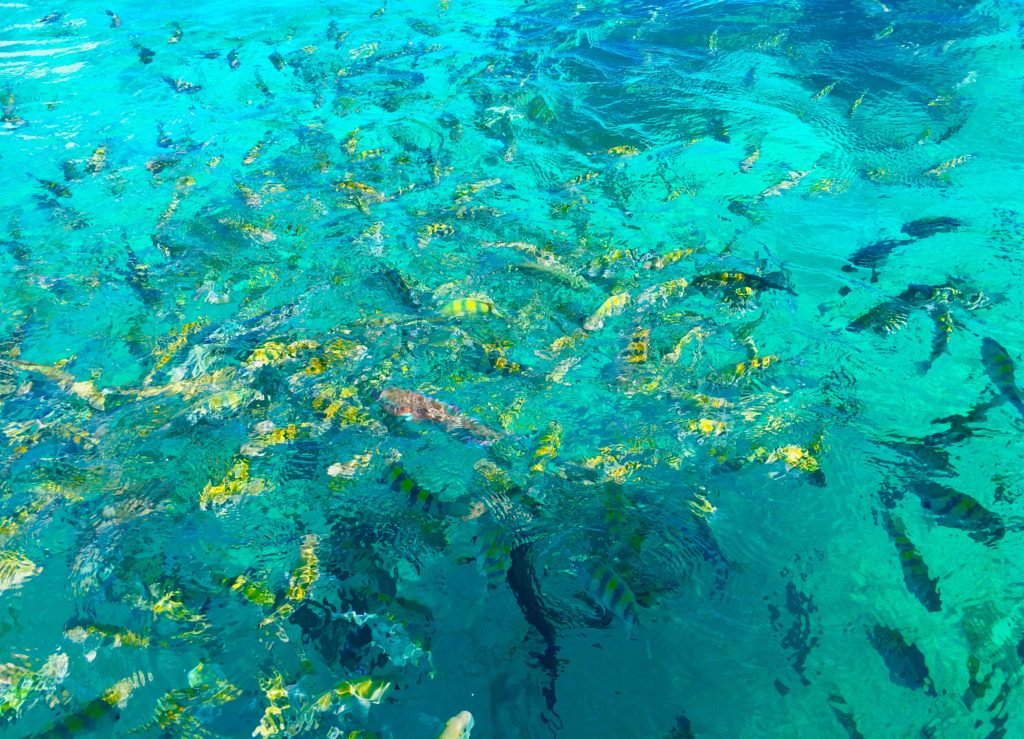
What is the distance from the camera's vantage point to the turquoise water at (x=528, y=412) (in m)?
3.77

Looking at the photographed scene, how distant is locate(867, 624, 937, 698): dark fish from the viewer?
3.71 metres

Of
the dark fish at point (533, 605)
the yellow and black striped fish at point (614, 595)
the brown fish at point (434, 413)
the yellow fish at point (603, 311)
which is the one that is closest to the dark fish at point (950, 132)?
the yellow fish at point (603, 311)

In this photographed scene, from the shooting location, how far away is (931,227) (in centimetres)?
713

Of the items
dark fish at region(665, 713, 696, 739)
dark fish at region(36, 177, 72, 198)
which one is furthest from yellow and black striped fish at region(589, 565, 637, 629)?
dark fish at region(36, 177, 72, 198)

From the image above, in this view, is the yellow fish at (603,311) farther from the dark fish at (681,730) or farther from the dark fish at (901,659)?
the dark fish at (681,730)

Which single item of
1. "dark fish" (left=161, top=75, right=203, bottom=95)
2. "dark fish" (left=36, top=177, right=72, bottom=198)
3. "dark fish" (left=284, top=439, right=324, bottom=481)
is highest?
"dark fish" (left=161, top=75, right=203, bottom=95)

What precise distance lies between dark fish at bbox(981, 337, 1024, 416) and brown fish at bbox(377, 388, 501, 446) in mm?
4543

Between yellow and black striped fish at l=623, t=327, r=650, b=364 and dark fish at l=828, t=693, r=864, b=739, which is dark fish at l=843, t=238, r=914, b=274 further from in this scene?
dark fish at l=828, t=693, r=864, b=739

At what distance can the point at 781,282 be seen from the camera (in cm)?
666

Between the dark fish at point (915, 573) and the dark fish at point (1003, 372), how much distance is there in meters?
1.95

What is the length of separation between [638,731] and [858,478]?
2.74 metres

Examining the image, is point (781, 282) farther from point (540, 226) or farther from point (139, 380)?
point (139, 380)

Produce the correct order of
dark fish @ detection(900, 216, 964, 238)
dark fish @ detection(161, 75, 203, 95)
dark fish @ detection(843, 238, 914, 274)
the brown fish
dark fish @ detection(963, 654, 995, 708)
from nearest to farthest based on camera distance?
1. dark fish @ detection(963, 654, 995, 708)
2. the brown fish
3. dark fish @ detection(843, 238, 914, 274)
4. dark fish @ detection(900, 216, 964, 238)
5. dark fish @ detection(161, 75, 203, 95)

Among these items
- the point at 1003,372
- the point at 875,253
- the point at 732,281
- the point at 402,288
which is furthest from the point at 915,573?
the point at 402,288
